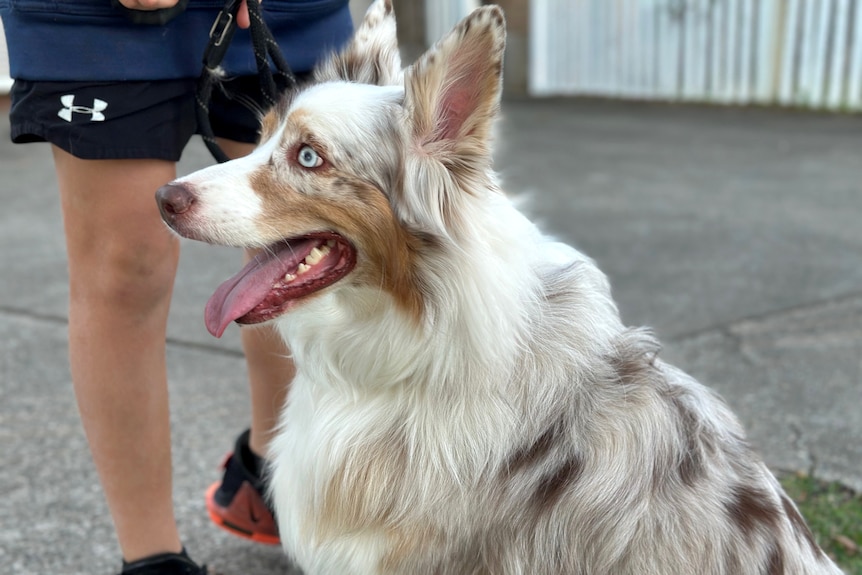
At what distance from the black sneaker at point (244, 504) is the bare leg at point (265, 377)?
0.07 metres

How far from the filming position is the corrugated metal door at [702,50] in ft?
39.0

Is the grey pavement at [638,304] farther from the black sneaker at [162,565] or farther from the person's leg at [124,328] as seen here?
the person's leg at [124,328]

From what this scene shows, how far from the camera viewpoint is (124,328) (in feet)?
7.81

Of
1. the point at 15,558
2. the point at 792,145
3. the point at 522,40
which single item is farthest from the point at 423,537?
the point at 522,40

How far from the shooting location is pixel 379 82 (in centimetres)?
247

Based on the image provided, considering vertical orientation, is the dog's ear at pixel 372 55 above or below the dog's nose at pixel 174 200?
above

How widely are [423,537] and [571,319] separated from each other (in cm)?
62

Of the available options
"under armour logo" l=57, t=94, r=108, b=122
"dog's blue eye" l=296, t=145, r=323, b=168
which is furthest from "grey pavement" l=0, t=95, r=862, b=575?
"under armour logo" l=57, t=94, r=108, b=122

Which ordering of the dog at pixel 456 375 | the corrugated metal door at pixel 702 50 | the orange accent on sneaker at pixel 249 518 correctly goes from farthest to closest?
1. the corrugated metal door at pixel 702 50
2. the orange accent on sneaker at pixel 249 518
3. the dog at pixel 456 375

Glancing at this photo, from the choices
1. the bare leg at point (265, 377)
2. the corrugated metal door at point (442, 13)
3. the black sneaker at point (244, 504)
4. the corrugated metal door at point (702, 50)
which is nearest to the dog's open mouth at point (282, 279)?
the bare leg at point (265, 377)

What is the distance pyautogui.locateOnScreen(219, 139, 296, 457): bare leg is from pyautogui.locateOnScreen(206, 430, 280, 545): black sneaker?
67mm

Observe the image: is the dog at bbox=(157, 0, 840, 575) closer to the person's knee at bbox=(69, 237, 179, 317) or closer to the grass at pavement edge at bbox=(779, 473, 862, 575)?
the person's knee at bbox=(69, 237, 179, 317)

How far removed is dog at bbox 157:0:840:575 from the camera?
80.6 inches

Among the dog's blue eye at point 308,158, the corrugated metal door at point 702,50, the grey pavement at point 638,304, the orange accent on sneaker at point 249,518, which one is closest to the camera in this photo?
the dog's blue eye at point 308,158
